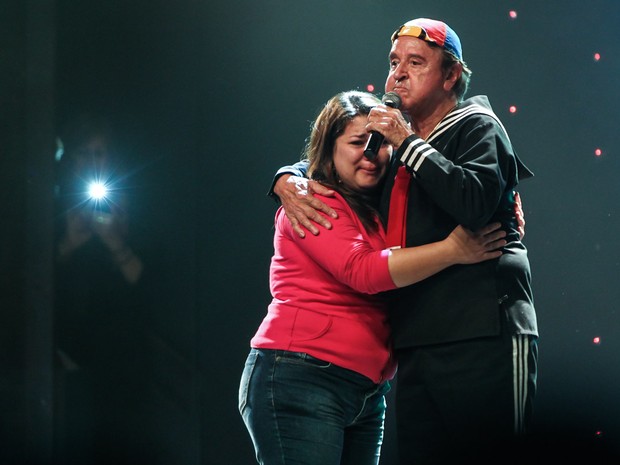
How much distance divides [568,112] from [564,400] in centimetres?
117

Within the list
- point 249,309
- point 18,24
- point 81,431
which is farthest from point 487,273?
point 18,24

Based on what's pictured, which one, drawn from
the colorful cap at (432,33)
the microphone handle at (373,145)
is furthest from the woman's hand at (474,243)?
the colorful cap at (432,33)

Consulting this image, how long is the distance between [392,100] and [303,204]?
326 millimetres

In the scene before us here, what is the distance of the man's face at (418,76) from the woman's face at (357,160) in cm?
12

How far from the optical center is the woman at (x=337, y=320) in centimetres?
164

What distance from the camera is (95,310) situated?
2.67 meters

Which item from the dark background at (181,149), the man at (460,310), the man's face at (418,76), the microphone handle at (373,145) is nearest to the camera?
the man at (460,310)

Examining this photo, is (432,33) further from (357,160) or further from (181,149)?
(181,149)

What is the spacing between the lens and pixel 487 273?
1666mm

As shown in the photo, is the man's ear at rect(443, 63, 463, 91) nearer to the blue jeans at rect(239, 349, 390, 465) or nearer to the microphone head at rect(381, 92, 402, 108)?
the microphone head at rect(381, 92, 402, 108)

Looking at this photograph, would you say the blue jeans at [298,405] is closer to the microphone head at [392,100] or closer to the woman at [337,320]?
the woman at [337,320]

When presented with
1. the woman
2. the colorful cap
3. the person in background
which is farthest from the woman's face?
the person in background

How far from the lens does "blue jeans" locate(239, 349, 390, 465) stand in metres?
1.65

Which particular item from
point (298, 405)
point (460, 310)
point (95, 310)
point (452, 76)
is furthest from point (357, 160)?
point (95, 310)
